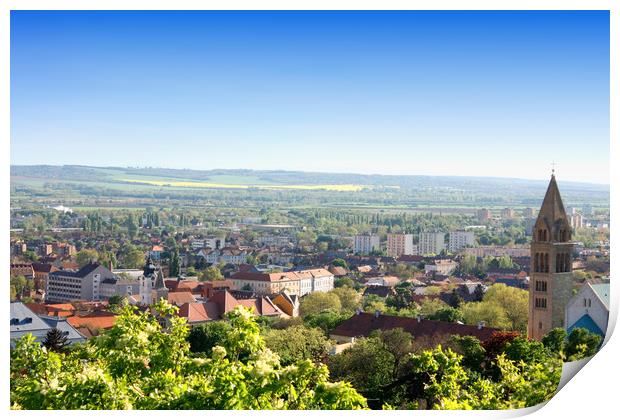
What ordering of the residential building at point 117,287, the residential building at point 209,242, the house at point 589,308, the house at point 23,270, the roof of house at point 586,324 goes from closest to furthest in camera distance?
the roof of house at point 586,324
the house at point 589,308
the house at point 23,270
the residential building at point 117,287
the residential building at point 209,242

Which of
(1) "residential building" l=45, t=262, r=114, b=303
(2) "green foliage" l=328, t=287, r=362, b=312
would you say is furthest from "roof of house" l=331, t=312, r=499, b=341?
(1) "residential building" l=45, t=262, r=114, b=303

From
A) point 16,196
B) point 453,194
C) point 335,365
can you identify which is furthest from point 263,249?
point 335,365

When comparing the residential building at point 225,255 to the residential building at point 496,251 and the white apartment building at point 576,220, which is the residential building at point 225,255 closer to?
the residential building at point 496,251

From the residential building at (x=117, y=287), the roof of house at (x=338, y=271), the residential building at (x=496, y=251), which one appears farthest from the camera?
the residential building at (x=496, y=251)

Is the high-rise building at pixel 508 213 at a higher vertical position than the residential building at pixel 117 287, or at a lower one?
higher

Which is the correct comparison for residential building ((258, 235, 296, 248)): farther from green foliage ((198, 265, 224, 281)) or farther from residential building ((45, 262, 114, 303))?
residential building ((45, 262, 114, 303))

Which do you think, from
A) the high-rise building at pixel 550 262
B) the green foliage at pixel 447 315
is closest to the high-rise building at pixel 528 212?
the green foliage at pixel 447 315

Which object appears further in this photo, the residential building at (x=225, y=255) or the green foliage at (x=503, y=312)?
the residential building at (x=225, y=255)

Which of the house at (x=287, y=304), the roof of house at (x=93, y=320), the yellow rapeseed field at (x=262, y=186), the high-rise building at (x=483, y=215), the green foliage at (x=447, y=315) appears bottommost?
the house at (x=287, y=304)
